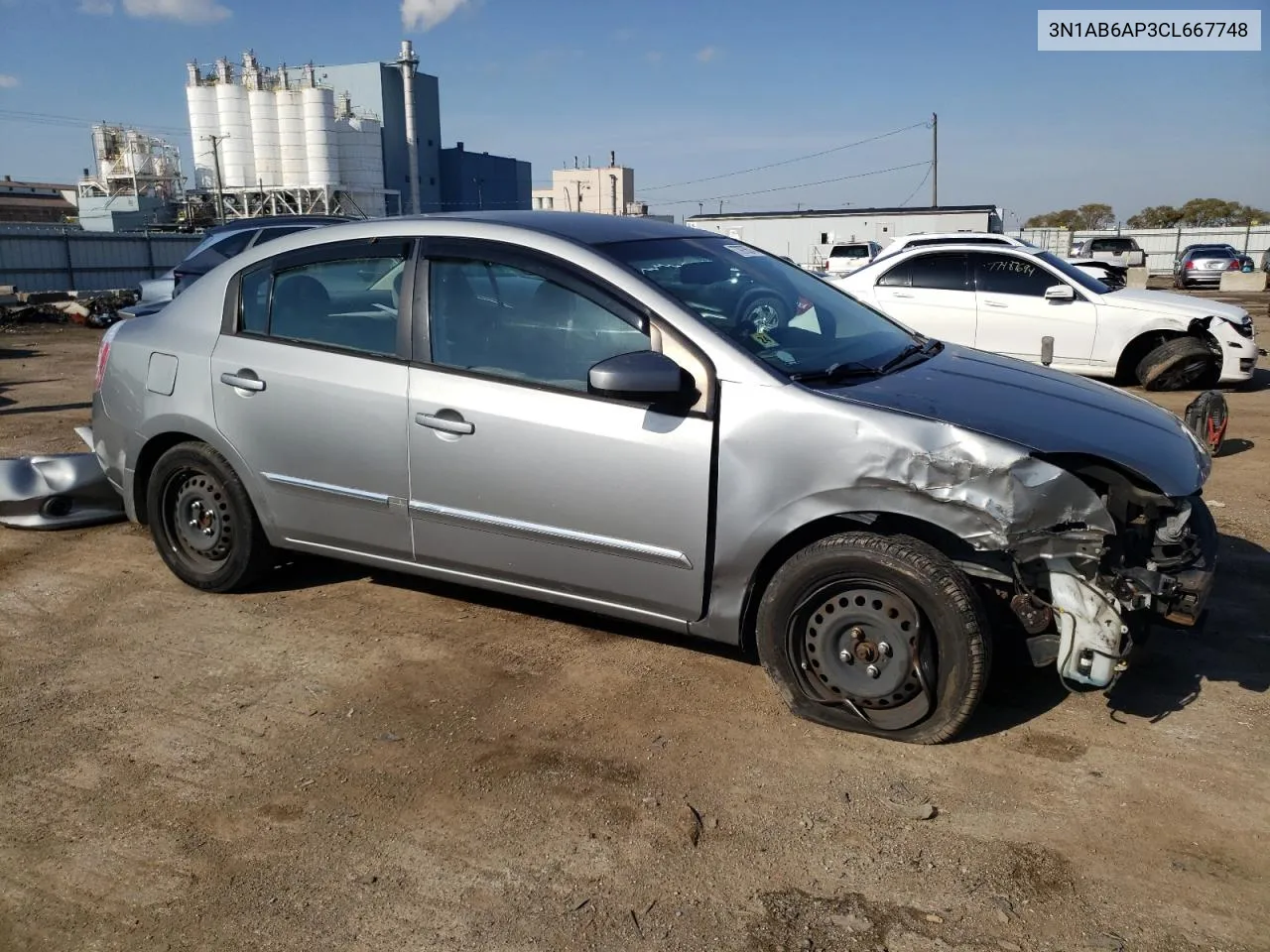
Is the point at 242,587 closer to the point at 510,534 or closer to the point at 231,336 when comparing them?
the point at 231,336

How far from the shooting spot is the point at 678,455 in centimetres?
357

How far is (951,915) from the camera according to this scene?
8.62 feet

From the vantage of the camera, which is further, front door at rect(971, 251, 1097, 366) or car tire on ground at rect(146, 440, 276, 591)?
front door at rect(971, 251, 1097, 366)

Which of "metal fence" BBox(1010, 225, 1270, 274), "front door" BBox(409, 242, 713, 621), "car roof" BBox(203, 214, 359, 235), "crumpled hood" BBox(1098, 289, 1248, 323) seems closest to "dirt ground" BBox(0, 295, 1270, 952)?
"front door" BBox(409, 242, 713, 621)

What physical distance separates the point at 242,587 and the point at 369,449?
120 centimetres

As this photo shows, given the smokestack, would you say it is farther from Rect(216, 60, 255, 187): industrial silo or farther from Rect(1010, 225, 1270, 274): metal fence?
Rect(1010, 225, 1270, 274): metal fence

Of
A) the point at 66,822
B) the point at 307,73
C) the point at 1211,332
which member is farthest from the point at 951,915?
the point at 307,73

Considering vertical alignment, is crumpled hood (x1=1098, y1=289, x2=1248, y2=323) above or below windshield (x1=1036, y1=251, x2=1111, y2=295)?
below

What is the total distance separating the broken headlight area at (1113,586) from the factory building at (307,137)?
60215mm

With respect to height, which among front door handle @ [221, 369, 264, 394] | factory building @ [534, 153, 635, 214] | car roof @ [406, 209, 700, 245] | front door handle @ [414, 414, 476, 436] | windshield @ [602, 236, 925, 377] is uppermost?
factory building @ [534, 153, 635, 214]

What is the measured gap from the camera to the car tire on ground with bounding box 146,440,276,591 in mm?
4664

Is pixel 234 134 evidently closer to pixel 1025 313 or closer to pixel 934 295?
pixel 934 295

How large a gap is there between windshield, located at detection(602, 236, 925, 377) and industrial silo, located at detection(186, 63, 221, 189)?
62.8 m

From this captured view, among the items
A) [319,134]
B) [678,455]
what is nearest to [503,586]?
[678,455]
